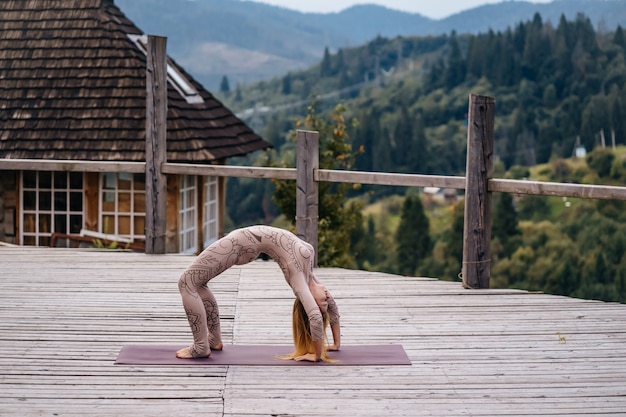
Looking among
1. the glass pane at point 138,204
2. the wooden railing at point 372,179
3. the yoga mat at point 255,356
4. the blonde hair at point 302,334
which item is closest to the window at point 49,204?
the glass pane at point 138,204

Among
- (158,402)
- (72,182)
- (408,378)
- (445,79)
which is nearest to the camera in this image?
(158,402)

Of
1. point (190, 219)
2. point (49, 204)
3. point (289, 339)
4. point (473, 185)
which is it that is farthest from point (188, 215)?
point (289, 339)

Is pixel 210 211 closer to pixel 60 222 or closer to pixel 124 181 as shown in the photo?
pixel 124 181

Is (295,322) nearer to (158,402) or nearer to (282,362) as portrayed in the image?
(282,362)

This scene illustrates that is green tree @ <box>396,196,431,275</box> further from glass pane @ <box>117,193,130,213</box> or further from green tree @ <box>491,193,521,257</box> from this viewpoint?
glass pane @ <box>117,193,130,213</box>

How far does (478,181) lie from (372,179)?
91 centimetres

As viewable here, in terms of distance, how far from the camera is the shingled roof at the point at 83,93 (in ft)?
47.2

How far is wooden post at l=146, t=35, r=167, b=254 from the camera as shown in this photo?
8781mm

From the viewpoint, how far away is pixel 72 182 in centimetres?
1430

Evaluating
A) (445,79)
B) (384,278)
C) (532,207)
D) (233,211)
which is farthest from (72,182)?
(445,79)

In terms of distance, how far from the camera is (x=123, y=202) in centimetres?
1422

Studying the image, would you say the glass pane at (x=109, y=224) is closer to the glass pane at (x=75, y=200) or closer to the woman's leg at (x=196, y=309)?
the glass pane at (x=75, y=200)

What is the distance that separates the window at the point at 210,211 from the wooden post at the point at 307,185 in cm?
765

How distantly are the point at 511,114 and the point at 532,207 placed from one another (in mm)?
18634
